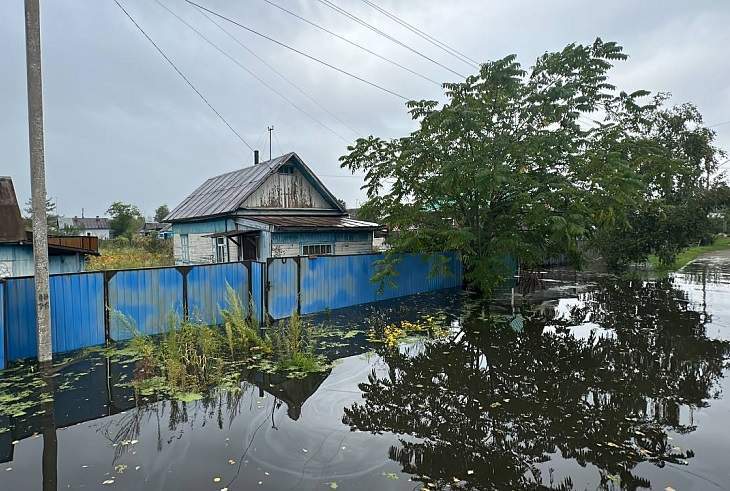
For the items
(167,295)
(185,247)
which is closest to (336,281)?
(167,295)

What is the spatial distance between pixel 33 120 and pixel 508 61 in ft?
35.6

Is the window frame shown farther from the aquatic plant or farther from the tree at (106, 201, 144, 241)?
the tree at (106, 201, 144, 241)

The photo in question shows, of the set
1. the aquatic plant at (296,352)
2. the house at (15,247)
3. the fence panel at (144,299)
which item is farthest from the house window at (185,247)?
the aquatic plant at (296,352)

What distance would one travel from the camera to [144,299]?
26.3 feet

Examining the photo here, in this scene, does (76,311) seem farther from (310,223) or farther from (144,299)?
(310,223)

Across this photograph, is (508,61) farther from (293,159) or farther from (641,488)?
(641,488)

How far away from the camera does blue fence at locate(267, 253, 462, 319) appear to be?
10086 mm

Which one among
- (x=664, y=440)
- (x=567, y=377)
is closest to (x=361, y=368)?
(x=567, y=377)

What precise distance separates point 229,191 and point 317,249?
17.3ft

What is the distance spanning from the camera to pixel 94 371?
620cm

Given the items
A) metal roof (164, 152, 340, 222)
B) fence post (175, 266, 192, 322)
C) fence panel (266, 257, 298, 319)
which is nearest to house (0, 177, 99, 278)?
fence post (175, 266, 192, 322)

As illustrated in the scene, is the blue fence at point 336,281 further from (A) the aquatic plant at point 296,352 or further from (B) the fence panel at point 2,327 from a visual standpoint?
(B) the fence panel at point 2,327

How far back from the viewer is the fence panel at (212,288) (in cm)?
871

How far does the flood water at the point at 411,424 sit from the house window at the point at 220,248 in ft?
33.9
